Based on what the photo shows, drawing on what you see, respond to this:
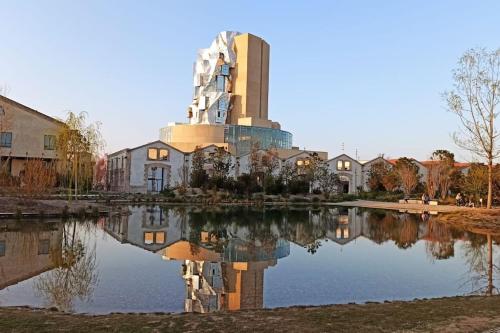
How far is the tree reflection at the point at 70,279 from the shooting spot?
328 inches

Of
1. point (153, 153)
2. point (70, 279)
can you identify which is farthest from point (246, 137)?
point (70, 279)

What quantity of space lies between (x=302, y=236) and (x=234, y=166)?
112ft

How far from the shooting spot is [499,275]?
1124 centimetres

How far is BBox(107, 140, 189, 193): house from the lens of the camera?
49.1 meters

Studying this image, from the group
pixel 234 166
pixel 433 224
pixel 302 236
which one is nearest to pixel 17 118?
pixel 234 166

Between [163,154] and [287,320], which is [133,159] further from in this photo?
[287,320]

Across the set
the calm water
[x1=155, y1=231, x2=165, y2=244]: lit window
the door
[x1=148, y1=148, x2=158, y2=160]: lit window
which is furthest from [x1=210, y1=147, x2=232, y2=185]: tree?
[x1=155, y1=231, x2=165, y2=244]: lit window

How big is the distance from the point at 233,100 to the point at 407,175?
3428 centimetres

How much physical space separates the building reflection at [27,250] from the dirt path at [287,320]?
3.79 meters

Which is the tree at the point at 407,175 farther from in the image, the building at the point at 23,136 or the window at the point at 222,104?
the building at the point at 23,136

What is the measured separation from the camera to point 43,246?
13.9 metres

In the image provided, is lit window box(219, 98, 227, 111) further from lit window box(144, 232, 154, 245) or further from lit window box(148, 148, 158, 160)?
lit window box(144, 232, 154, 245)

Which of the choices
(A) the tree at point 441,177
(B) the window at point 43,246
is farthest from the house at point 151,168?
(B) the window at point 43,246

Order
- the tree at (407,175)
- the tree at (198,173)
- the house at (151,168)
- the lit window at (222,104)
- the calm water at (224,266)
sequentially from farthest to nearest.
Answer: the lit window at (222,104) → the house at (151,168) → the tree at (407,175) → the tree at (198,173) → the calm water at (224,266)
